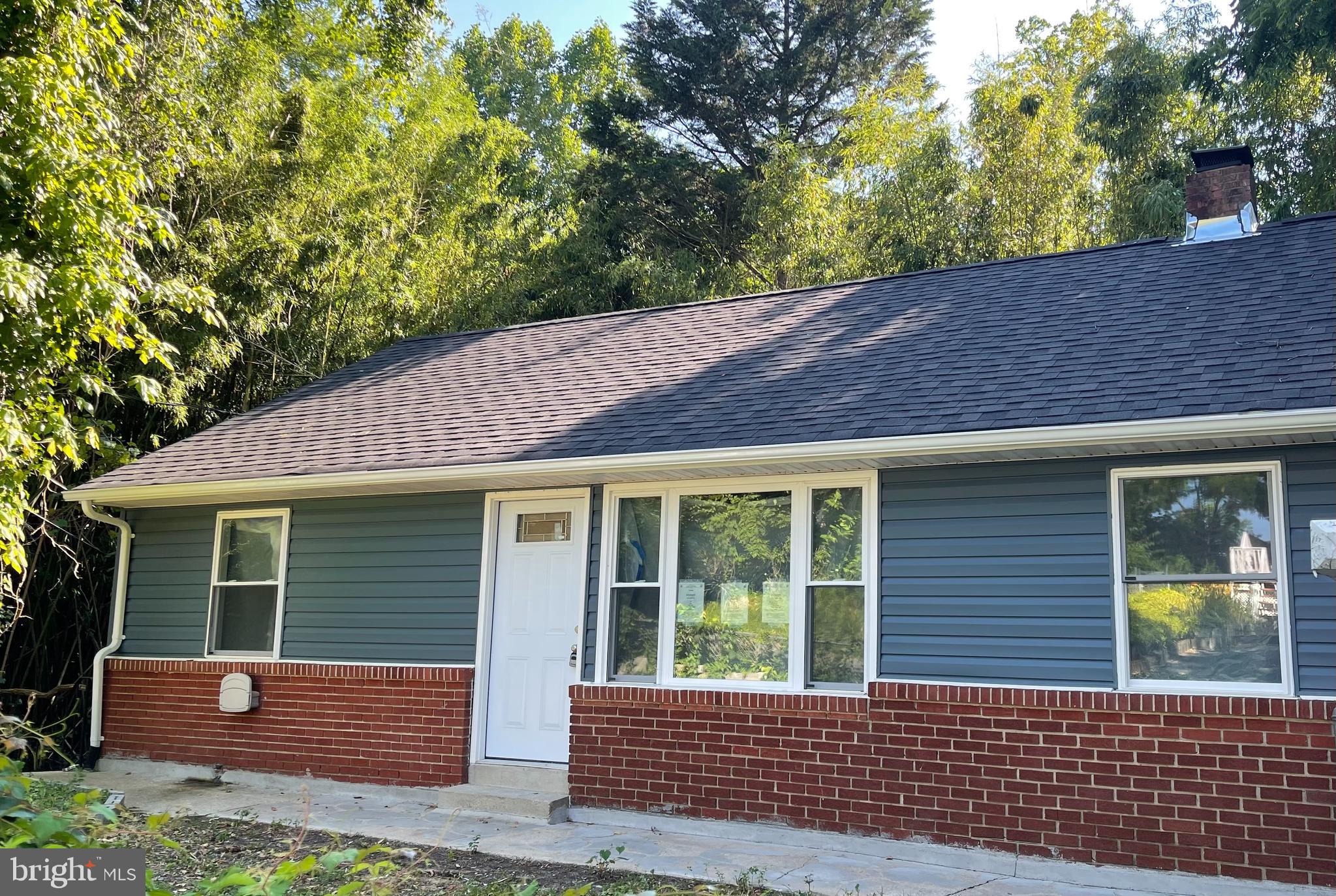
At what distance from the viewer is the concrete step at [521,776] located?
27.0 ft

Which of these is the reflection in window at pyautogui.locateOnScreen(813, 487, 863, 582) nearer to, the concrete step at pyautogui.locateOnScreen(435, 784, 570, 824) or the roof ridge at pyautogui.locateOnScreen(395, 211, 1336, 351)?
the concrete step at pyautogui.locateOnScreen(435, 784, 570, 824)

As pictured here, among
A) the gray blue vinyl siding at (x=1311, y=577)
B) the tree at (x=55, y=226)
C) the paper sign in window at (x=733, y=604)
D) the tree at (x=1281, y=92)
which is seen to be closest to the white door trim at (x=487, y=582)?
the paper sign in window at (x=733, y=604)

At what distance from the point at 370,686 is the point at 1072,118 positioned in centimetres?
1694

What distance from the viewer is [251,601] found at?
997 centimetres

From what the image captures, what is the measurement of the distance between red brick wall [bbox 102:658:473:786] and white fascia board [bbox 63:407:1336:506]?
1562 millimetres

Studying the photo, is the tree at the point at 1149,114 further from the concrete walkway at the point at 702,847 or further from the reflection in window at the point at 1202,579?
the concrete walkway at the point at 702,847

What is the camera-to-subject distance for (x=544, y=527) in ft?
29.0

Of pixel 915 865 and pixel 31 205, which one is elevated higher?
pixel 31 205

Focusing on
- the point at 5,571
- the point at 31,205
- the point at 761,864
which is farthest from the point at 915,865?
the point at 5,571

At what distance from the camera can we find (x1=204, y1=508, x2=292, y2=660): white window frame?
9.66m

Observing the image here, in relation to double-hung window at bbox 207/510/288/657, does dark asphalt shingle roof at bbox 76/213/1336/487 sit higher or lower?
higher

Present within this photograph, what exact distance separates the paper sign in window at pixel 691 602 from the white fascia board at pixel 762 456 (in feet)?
3.07

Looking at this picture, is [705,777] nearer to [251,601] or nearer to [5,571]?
[251,601]

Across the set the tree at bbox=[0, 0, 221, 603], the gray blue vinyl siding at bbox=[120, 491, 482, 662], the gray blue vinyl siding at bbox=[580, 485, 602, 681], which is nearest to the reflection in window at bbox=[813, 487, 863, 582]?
the gray blue vinyl siding at bbox=[580, 485, 602, 681]
